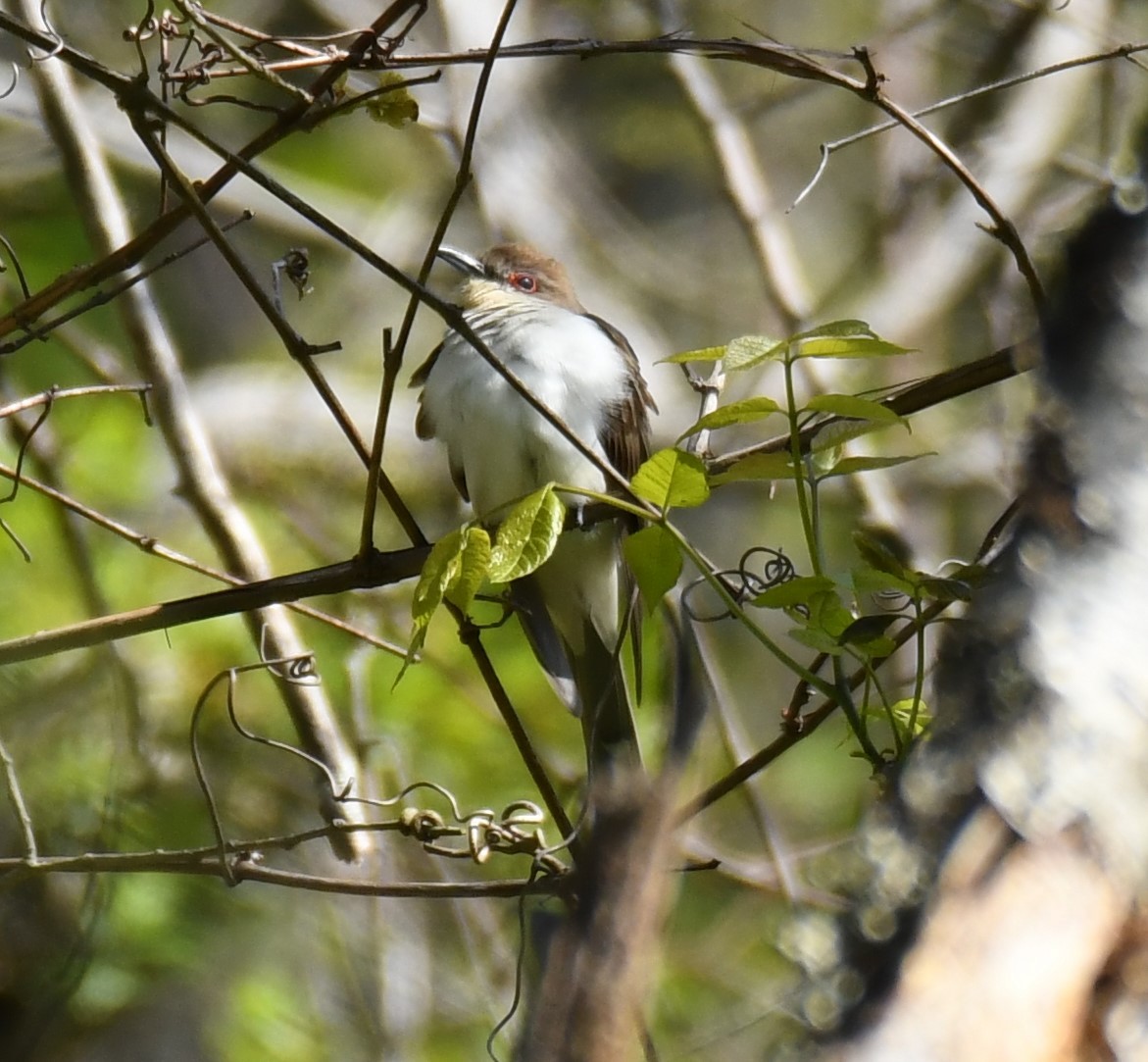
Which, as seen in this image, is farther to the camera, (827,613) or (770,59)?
(770,59)

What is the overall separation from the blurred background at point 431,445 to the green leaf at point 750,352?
0.42 metres

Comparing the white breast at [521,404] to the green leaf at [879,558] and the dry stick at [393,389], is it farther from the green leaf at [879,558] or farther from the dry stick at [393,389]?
the green leaf at [879,558]

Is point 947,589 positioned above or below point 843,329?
below

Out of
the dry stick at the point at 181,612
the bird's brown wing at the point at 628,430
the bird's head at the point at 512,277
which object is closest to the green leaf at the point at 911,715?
the dry stick at the point at 181,612

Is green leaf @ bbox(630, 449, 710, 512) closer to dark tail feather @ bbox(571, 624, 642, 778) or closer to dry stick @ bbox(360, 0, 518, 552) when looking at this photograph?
dry stick @ bbox(360, 0, 518, 552)

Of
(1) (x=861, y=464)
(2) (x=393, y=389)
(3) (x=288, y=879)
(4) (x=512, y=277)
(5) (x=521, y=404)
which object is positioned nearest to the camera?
(1) (x=861, y=464)

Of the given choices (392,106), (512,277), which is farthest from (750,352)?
(512,277)

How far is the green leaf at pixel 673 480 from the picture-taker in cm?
187

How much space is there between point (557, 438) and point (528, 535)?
190 centimetres

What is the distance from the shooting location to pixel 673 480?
6.18 feet

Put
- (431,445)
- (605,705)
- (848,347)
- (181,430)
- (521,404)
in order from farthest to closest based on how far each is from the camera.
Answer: (431,445), (521,404), (181,430), (605,705), (848,347)

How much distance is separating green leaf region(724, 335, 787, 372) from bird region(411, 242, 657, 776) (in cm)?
170

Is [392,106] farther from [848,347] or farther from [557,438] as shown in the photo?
[557,438]

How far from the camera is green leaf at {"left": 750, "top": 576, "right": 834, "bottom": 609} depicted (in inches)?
74.4
